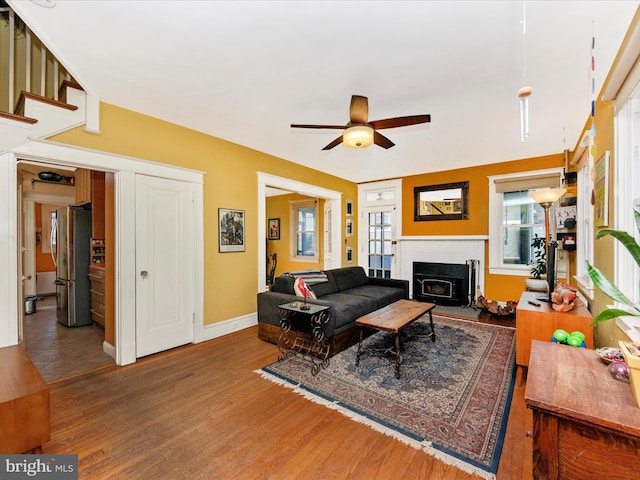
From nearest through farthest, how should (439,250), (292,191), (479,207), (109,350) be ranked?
(109,350), (292,191), (479,207), (439,250)

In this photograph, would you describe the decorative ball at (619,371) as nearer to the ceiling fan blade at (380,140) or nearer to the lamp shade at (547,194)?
the ceiling fan blade at (380,140)

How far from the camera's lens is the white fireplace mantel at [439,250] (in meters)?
5.22

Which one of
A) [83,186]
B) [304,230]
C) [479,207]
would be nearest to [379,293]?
[479,207]

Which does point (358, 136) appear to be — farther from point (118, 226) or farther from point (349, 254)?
point (349, 254)

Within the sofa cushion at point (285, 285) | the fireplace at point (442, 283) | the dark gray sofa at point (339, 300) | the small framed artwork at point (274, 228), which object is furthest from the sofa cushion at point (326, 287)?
the small framed artwork at point (274, 228)

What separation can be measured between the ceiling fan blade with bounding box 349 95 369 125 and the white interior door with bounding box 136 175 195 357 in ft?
7.05

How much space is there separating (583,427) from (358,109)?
7.48ft

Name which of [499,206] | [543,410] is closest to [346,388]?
[543,410]

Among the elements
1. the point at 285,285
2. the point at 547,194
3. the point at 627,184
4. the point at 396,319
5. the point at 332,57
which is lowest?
the point at 396,319

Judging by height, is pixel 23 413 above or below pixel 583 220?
below

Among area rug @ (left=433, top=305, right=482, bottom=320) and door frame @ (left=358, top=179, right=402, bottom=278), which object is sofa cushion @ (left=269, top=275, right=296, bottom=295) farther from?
door frame @ (left=358, top=179, right=402, bottom=278)

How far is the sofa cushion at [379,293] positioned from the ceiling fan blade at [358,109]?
7.70 ft

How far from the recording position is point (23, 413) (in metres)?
1.56

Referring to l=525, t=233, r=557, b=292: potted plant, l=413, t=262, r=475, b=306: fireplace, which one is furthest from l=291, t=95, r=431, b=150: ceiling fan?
l=413, t=262, r=475, b=306: fireplace
